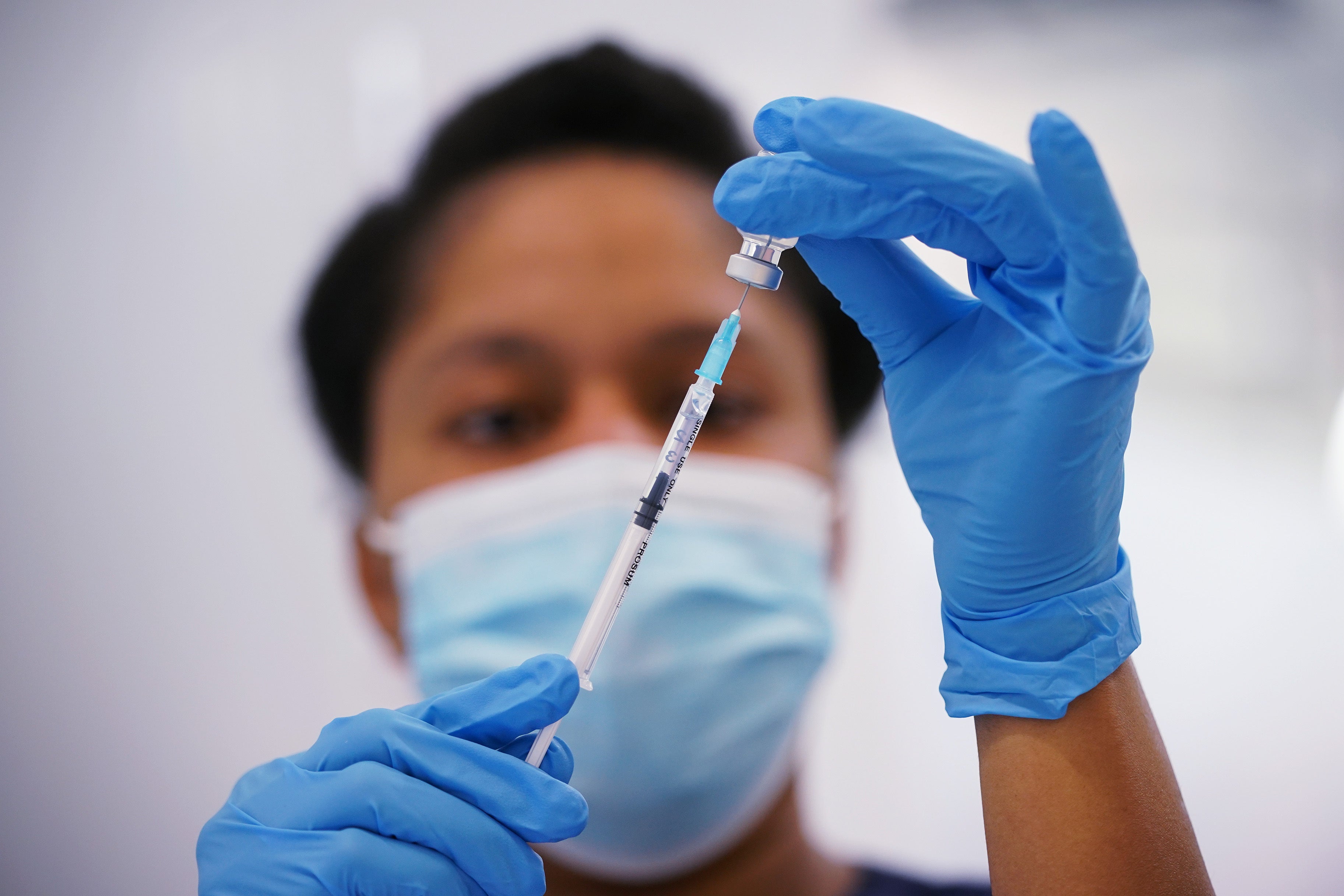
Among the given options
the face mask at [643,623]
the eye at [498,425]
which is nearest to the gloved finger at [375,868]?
the face mask at [643,623]

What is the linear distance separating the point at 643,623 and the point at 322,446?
69cm

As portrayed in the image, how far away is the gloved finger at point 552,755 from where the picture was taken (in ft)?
2.63

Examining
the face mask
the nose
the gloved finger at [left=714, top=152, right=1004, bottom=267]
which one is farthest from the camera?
the nose

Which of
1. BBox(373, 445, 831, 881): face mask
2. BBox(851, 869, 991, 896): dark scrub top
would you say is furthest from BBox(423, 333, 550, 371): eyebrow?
BBox(851, 869, 991, 896): dark scrub top

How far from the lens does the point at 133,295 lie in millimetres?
1442

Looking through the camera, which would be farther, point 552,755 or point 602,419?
point 602,419

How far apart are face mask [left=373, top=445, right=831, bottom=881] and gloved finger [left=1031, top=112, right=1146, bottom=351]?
2.15ft

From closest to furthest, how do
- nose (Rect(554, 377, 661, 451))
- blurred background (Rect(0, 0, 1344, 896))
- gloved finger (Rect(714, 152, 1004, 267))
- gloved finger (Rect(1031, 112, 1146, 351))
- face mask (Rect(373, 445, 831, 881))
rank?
1. gloved finger (Rect(1031, 112, 1146, 351))
2. gloved finger (Rect(714, 152, 1004, 267))
3. face mask (Rect(373, 445, 831, 881))
4. nose (Rect(554, 377, 661, 451))
5. blurred background (Rect(0, 0, 1344, 896))

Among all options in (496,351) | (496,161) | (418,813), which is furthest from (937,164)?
(496,161)

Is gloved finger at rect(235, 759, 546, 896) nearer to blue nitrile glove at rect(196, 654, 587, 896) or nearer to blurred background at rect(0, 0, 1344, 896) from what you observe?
blue nitrile glove at rect(196, 654, 587, 896)

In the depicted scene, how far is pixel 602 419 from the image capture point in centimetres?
128

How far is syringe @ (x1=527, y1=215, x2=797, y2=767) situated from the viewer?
0.75 meters

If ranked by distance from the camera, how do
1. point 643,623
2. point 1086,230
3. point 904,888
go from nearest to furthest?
point 1086,230 < point 643,623 < point 904,888

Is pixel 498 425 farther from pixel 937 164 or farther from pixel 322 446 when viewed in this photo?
pixel 937 164
